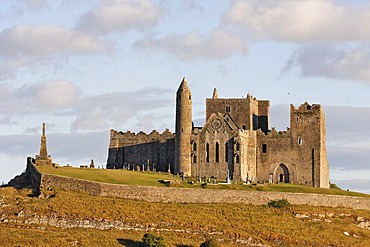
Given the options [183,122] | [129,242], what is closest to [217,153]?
[183,122]

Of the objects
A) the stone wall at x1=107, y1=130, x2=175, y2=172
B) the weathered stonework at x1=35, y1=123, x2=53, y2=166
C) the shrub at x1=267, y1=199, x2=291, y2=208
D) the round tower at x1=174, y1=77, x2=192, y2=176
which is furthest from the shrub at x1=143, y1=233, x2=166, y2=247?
the stone wall at x1=107, y1=130, x2=175, y2=172

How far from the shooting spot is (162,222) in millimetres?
105188

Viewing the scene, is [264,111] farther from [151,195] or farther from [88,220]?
[88,220]

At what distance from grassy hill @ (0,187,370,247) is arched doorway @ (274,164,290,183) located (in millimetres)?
20391

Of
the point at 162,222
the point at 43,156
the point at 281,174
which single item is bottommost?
the point at 162,222

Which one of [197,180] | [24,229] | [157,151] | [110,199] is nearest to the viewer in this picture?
[24,229]

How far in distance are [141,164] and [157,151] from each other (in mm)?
2941

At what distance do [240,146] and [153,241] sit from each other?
36.2 meters

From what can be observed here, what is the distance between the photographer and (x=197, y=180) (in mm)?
126250

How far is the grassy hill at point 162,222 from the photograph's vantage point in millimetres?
100688

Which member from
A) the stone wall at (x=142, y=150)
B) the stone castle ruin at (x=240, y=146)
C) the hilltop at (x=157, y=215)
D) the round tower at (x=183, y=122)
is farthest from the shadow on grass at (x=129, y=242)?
the stone wall at (x=142, y=150)

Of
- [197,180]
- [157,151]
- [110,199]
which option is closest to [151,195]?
[110,199]

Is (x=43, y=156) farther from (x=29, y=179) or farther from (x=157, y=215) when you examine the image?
(x=157, y=215)

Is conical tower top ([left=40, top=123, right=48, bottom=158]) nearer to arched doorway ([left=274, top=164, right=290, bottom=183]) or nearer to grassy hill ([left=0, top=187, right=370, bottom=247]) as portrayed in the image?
grassy hill ([left=0, top=187, right=370, bottom=247])
